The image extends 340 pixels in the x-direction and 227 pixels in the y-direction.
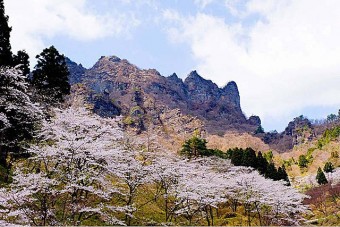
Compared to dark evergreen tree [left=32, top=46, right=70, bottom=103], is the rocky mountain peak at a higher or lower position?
higher

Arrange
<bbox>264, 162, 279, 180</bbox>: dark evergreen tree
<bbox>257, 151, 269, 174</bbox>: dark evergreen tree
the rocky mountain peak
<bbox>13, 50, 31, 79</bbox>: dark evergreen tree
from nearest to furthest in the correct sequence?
<bbox>13, 50, 31, 79</bbox>: dark evergreen tree, <bbox>264, 162, 279, 180</bbox>: dark evergreen tree, <bbox>257, 151, 269, 174</bbox>: dark evergreen tree, the rocky mountain peak

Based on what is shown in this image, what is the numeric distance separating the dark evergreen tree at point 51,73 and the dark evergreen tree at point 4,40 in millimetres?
5037

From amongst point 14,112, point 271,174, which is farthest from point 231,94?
point 14,112

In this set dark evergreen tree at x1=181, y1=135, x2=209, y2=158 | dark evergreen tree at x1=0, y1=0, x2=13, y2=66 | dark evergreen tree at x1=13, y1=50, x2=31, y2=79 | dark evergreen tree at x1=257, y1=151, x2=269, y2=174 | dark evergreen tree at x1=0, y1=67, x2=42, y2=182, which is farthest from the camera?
dark evergreen tree at x1=257, y1=151, x2=269, y2=174

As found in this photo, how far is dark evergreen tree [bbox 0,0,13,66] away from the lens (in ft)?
65.4

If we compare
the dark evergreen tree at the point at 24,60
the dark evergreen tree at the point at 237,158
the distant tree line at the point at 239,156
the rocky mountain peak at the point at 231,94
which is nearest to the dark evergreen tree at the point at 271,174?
the distant tree line at the point at 239,156

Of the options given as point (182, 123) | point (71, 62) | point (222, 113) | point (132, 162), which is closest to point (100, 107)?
point (182, 123)

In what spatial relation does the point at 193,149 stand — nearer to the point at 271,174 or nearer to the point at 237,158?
the point at 237,158

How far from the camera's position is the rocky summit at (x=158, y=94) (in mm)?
147500

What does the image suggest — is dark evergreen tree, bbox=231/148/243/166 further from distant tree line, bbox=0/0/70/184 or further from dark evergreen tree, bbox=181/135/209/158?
distant tree line, bbox=0/0/70/184

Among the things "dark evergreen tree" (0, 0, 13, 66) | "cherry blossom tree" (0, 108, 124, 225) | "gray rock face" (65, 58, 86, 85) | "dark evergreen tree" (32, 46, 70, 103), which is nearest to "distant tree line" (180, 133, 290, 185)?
"dark evergreen tree" (32, 46, 70, 103)

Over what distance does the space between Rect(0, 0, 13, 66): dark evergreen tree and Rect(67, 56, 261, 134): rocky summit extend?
353 feet

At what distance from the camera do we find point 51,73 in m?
26.6

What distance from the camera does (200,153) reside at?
42.2 meters
